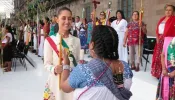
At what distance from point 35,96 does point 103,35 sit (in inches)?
167

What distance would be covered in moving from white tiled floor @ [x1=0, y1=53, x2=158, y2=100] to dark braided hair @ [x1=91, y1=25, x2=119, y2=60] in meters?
3.35

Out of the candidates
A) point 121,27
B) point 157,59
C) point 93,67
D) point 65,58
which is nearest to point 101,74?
point 93,67

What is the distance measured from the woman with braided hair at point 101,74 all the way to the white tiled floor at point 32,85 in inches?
130

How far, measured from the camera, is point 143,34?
657cm

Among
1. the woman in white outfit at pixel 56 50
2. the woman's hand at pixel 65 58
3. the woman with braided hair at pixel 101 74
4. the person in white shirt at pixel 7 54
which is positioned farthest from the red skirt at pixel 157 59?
the person in white shirt at pixel 7 54

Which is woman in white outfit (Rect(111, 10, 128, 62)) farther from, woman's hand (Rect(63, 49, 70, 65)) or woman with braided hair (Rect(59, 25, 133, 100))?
woman with braided hair (Rect(59, 25, 133, 100))

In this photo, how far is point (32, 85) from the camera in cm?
656

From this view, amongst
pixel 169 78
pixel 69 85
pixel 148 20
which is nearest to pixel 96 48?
pixel 69 85

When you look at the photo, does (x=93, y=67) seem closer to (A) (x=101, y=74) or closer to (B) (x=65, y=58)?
(A) (x=101, y=74)

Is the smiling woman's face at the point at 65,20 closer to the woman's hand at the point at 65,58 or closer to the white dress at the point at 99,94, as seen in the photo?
the woman's hand at the point at 65,58

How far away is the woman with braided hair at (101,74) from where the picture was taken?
1663mm

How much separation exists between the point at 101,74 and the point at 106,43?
191 millimetres

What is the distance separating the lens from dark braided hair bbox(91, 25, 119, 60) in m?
1.70

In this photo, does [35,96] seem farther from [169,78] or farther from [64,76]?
[64,76]
